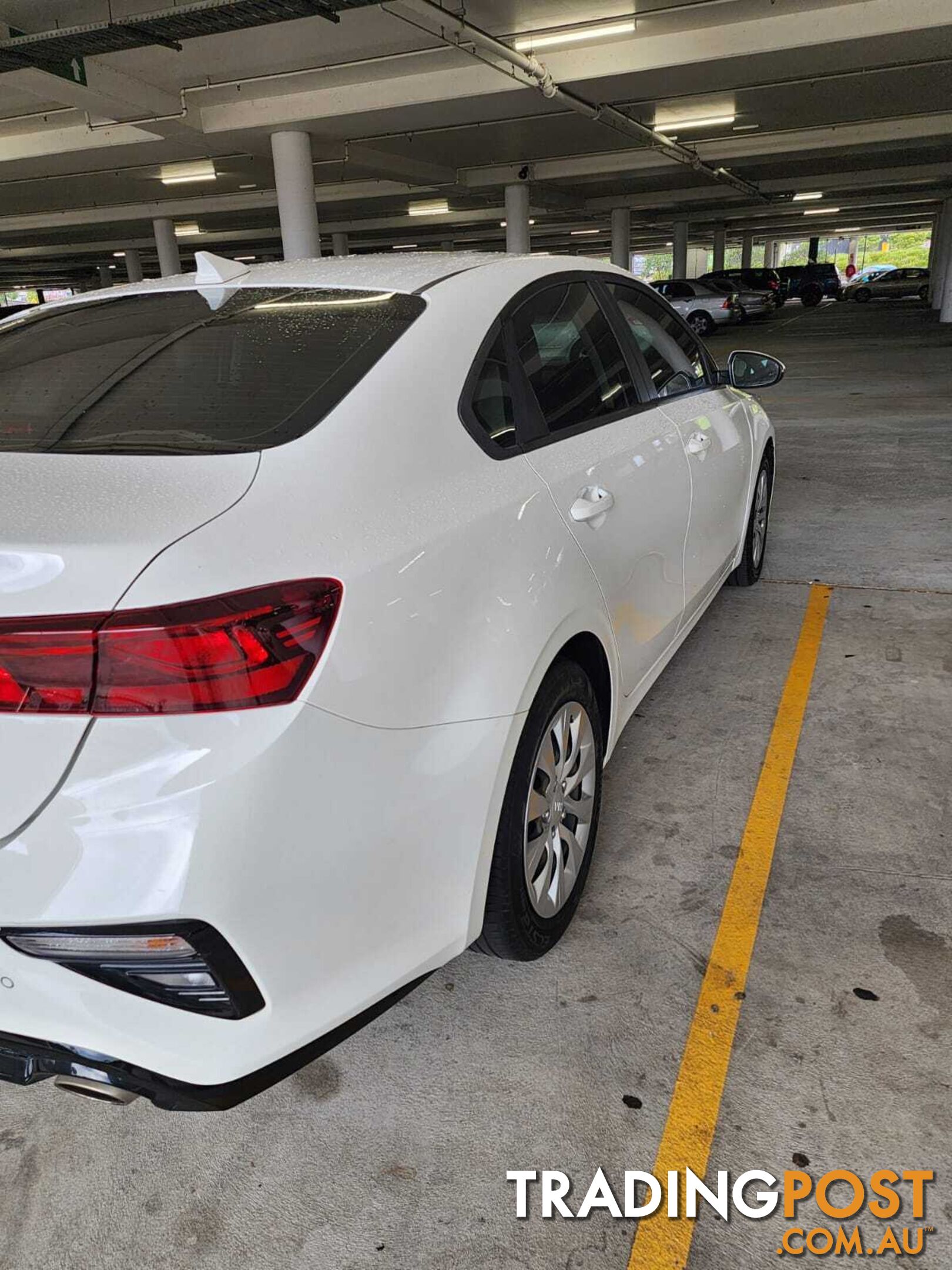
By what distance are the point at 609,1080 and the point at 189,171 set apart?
68.0 ft

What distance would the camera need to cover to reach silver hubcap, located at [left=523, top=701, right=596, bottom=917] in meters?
2.20

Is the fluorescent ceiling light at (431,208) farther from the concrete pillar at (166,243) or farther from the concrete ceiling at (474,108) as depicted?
the concrete pillar at (166,243)

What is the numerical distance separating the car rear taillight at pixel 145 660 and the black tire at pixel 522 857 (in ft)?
2.56

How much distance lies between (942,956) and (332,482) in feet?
6.29

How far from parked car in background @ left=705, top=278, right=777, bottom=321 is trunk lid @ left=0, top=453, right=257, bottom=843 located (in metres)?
27.2

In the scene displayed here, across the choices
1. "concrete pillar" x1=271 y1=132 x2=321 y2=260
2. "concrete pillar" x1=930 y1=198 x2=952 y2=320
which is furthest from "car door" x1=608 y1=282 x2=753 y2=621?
"concrete pillar" x1=930 y1=198 x2=952 y2=320

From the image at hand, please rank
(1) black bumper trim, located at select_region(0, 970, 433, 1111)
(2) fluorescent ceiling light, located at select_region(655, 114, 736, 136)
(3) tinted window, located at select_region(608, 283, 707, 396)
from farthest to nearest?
(2) fluorescent ceiling light, located at select_region(655, 114, 736, 136) < (3) tinted window, located at select_region(608, 283, 707, 396) < (1) black bumper trim, located at select_region(0, 970, 433, 1111)

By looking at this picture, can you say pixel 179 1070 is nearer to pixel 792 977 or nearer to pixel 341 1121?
pixel 341 1121

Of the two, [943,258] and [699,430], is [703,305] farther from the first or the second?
[699,430]

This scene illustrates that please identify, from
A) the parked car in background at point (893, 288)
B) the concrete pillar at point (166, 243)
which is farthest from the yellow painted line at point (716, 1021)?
the parked car in background at point (893, 288)

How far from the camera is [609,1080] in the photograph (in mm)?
2041

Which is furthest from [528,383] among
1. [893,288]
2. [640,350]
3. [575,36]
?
[893,288]

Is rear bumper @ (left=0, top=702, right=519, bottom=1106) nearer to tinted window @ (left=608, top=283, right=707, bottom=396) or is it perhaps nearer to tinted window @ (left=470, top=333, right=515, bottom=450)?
tinted window @ (left=470, top=333, right=515, bottom=450)

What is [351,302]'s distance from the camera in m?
2.27
